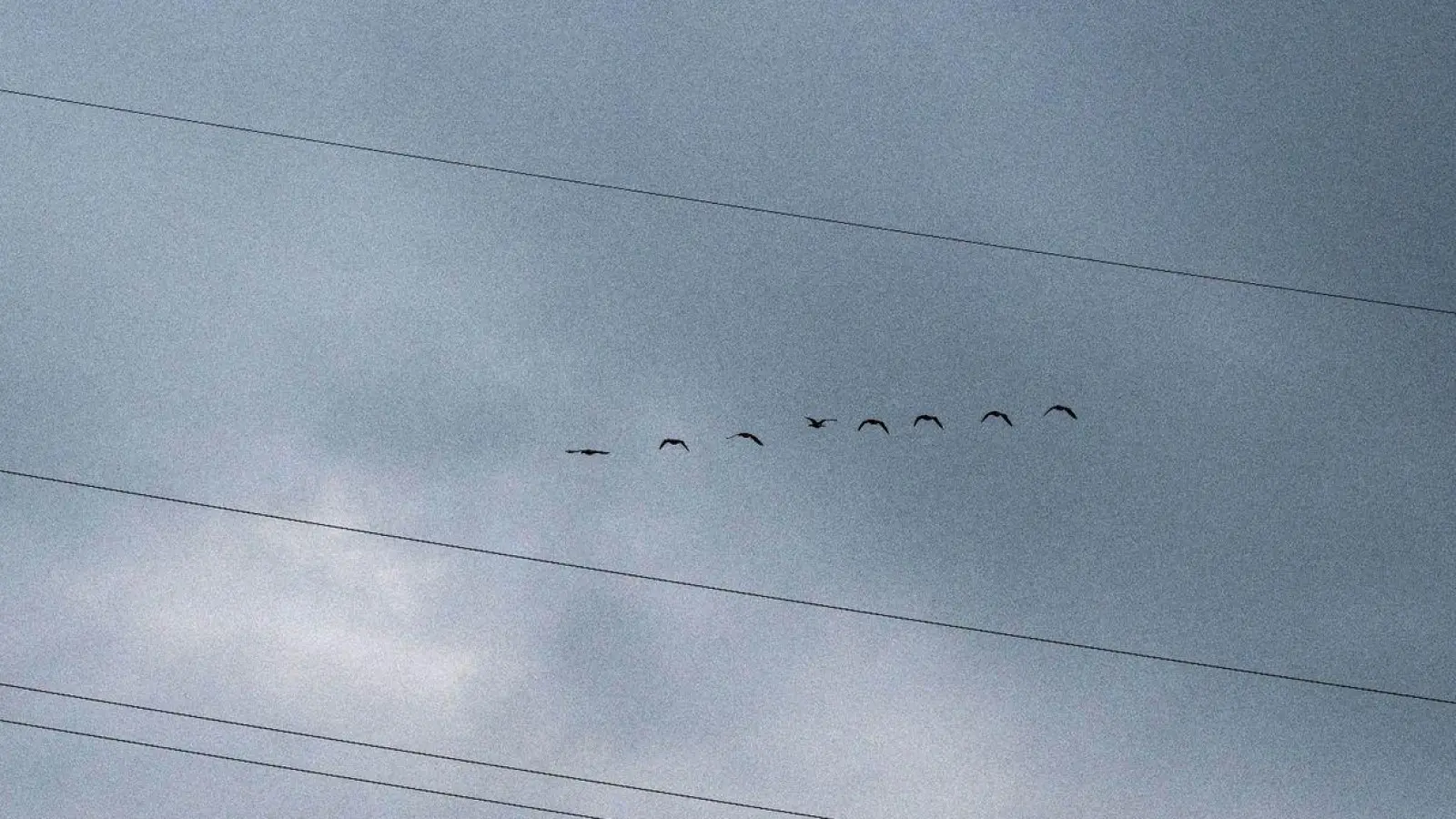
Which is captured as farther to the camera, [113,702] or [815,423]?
[815,423]

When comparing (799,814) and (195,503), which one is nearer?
(799,814)

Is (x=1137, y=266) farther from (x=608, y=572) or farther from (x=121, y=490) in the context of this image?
(x=121, y=490)

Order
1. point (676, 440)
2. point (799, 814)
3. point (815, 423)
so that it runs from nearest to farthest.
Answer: point (799, 814), point (815, 423), point (676, 440)

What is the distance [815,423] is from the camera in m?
42.7

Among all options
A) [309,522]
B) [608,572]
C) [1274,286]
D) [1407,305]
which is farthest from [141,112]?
[1407,305]

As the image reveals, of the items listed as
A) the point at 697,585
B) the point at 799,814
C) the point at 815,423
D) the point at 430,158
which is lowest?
the point at 799,814

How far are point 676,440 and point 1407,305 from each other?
2397 cm

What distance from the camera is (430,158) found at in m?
37.7

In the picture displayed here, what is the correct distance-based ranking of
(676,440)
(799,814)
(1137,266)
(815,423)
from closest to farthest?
Answer: 1. (799,814)
2. (1137,266)
3. (815,423)
4. (676,440)

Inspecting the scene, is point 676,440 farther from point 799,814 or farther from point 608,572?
point 799,814

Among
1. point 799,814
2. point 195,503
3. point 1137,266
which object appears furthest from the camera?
point 1137,266

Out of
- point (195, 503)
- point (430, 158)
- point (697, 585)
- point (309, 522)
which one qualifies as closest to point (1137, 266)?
point (697, 585)

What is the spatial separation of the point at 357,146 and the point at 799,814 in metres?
22.1

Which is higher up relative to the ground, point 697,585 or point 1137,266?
point 1137,266
